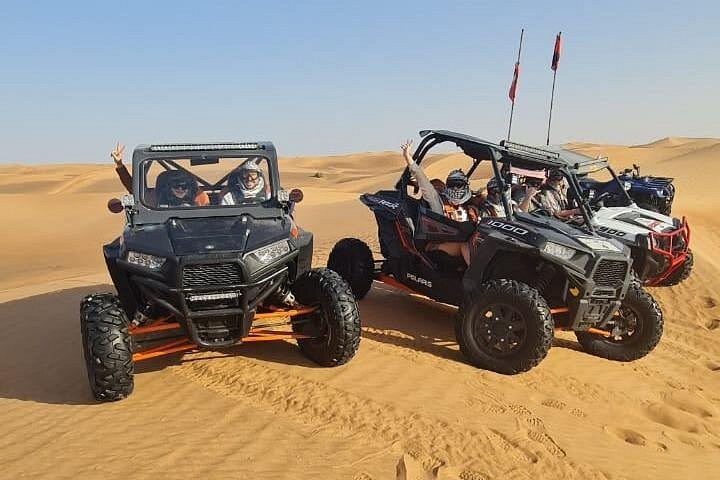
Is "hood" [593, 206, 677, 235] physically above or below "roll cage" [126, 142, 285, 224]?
below

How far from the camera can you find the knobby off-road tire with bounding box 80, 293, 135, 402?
467cm

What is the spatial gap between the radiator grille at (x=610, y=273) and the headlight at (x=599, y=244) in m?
0.12

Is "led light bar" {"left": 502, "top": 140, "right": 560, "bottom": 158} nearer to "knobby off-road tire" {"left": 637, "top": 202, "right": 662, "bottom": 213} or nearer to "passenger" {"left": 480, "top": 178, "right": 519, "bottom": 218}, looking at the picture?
"passenger" {"left": 480, "top": 178, "right": 519, "bottom": 218}

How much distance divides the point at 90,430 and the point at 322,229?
14.2 m

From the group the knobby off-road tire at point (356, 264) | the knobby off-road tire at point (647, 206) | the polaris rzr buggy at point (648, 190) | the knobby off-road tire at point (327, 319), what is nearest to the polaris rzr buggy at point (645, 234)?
the knobby off-road tire at point (356, 264)

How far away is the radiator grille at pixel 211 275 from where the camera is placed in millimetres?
4754

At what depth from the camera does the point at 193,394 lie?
512 cm

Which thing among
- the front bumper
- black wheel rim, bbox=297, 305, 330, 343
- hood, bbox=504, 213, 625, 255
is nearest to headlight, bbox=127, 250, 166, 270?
black wheel rim, bbox=297, 305, 330, 343

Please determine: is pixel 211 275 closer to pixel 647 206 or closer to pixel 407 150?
pixel 407 150

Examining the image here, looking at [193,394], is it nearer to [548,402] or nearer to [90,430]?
[90,430]

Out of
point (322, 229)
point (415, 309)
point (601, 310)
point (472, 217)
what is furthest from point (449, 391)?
point (322, 229)

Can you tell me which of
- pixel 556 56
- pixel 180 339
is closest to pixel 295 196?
pixel 180 339

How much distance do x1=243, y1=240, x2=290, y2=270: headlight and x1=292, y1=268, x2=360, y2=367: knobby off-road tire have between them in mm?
496

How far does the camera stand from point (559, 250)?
5.79m
